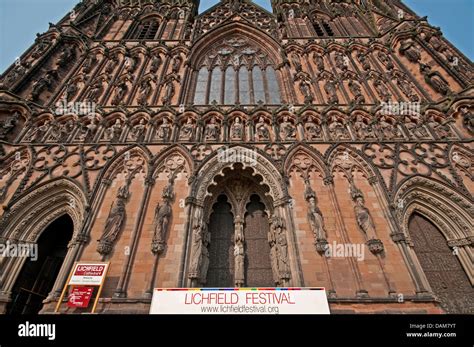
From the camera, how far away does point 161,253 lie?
7.40m

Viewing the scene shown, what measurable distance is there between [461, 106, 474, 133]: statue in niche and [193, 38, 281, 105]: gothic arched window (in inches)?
325

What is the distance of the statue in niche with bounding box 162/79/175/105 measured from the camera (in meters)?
11.6

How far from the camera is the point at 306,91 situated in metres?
12.2

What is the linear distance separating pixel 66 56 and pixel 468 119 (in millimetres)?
20525

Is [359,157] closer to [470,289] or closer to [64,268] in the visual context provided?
[470,289]

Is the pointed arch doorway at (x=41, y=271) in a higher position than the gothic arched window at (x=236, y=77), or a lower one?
Answer: lower

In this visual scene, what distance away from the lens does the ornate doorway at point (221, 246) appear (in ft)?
25.7

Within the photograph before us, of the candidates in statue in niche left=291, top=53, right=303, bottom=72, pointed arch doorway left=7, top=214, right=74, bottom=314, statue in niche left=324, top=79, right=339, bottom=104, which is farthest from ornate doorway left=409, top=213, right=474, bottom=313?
pointed arch doorway left=7, top=214, right=74, bottom=314

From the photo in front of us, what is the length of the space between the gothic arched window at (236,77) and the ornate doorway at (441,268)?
335 inches

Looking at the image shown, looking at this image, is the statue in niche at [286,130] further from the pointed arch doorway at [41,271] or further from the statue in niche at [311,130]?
the pointed arch doorway at [41,271]

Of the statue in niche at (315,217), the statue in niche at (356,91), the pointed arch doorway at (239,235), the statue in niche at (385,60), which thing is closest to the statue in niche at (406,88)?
the statue in niche at (385,60)

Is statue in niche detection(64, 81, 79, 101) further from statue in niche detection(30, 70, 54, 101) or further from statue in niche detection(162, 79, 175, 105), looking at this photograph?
statue in niche detection(162, 79, 175, 105)

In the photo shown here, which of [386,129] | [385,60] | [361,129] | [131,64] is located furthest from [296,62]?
[131,64]
